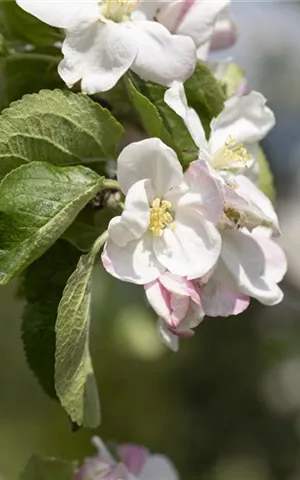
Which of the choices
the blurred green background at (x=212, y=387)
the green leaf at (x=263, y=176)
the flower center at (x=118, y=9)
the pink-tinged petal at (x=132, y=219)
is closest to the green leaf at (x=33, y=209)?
the pink-tinged petal at (x=132, y=219)

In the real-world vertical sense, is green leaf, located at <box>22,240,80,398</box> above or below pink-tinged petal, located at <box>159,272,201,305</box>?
below

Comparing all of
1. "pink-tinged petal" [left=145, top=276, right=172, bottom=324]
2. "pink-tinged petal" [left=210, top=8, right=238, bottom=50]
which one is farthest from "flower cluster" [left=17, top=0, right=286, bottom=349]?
"pink-tinged petal" [left=210, top=8, right=238, bottom=50]

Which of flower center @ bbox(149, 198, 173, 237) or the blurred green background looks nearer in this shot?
flower center @ bbox(149, 198, 173, 237)

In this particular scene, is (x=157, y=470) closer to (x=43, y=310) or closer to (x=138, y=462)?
(x=138, y=462)

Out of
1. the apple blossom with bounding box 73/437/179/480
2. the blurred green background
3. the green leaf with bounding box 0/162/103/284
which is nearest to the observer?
the green leaf with bounding box 0/162/103/284

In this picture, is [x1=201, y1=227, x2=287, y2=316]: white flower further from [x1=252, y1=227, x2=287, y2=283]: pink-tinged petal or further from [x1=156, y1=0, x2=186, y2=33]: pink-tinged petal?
[x1=156, y1=0, x2=186, y2=33]: pink-tinged petal

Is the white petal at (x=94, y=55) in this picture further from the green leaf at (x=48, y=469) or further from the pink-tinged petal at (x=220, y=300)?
the green leaf at (x=48, y=469)

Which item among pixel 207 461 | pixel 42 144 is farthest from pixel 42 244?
pixel 207 461
